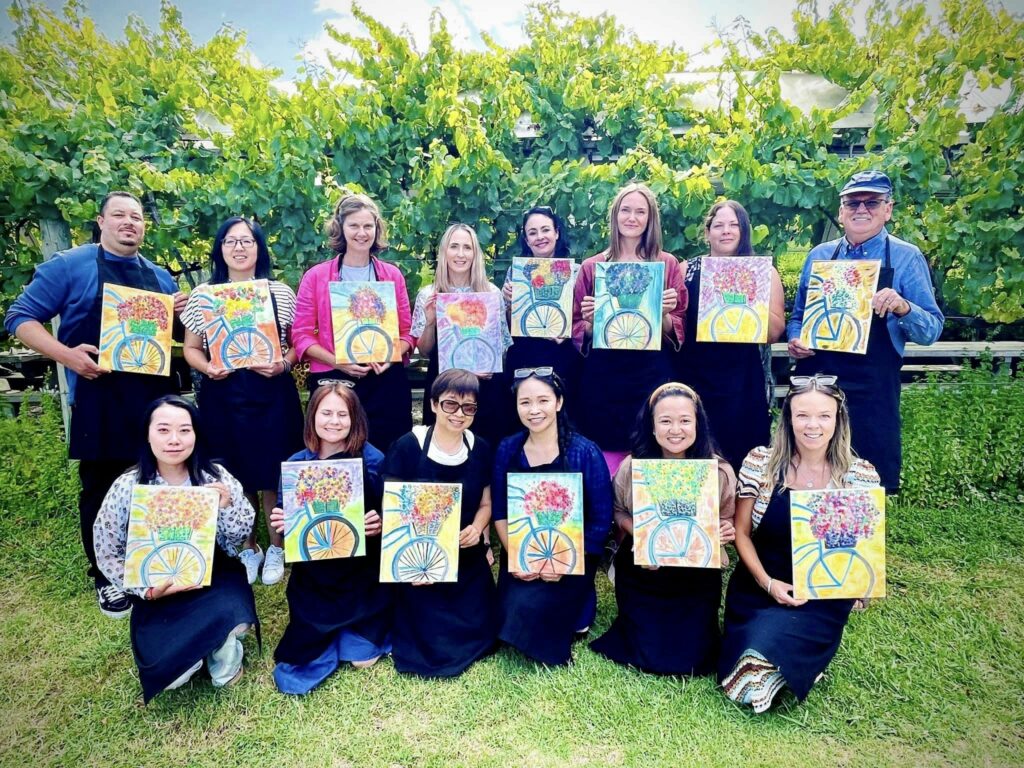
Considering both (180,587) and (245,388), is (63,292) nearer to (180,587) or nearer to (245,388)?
(245,388)

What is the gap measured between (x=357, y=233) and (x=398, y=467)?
1.31 meters

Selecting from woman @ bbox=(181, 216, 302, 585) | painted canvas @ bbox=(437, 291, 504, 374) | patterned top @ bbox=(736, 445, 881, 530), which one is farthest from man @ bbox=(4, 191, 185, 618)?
patterned top @ bbox=(736, 445, 881, 530)

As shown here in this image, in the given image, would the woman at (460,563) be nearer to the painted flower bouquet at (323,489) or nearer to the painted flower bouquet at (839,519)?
the painted flower bouquet at (323,489)

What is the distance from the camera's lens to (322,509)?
3.13m

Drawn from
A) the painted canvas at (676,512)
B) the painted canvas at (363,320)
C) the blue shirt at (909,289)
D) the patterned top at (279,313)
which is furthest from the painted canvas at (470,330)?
the blue shirt at (909,289)

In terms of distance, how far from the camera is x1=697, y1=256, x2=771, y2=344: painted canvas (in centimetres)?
345

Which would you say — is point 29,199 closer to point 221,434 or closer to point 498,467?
point 221,434

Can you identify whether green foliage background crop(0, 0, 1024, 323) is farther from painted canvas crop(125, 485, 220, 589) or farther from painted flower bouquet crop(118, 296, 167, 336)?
painted canvas crop(125, 485, 220, 589)

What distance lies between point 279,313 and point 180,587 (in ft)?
4.90

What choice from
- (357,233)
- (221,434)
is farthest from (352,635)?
(357,233)

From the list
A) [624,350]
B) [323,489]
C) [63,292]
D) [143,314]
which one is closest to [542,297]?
[624,350]

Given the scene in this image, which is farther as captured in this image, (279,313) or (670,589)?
(279,313)

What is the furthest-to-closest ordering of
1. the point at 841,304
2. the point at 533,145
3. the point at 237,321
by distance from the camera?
the point at 533,145 < the point at 237,321 < the point at 841,304

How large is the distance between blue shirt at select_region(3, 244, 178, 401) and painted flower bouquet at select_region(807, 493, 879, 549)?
3.76 meters
